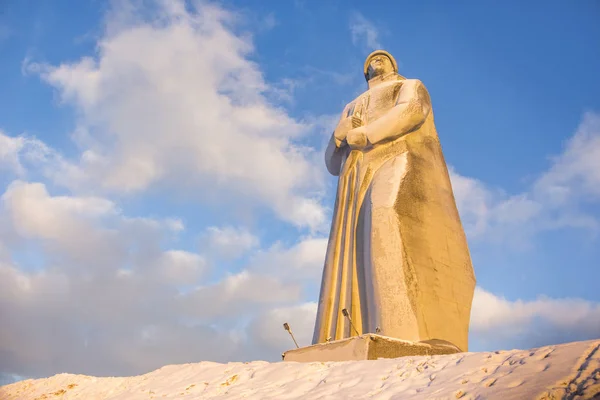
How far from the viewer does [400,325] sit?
6.99 metres

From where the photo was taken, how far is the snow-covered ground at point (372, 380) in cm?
351

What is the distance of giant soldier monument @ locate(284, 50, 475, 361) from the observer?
705cm

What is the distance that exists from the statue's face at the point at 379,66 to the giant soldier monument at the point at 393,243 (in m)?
0.74

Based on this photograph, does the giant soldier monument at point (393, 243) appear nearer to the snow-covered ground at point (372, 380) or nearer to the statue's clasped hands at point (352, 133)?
the statue's clasped hands at point (352, 133)

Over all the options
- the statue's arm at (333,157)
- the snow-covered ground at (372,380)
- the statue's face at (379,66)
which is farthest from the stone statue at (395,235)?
the snow-covered ground at (372,380)

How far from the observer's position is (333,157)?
997cm

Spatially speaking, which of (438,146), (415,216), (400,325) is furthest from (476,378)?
(438,146)

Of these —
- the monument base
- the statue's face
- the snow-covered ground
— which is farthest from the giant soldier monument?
the snow-covered ground

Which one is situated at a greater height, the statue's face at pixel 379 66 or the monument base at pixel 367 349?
the statue's face at pixel 379 66

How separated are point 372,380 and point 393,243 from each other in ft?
10.2

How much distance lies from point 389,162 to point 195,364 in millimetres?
4028

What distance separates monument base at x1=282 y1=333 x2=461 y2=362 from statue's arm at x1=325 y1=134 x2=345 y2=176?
396 centimetres

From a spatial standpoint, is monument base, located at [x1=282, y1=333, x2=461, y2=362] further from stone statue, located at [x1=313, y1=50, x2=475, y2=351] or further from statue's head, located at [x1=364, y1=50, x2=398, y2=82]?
statue's head, located at [x1=364, y1=50, x2=398, y2=82]

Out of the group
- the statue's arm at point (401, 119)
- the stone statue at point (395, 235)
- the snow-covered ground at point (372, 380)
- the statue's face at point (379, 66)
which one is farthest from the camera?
the statue's face at point (379, 66)
